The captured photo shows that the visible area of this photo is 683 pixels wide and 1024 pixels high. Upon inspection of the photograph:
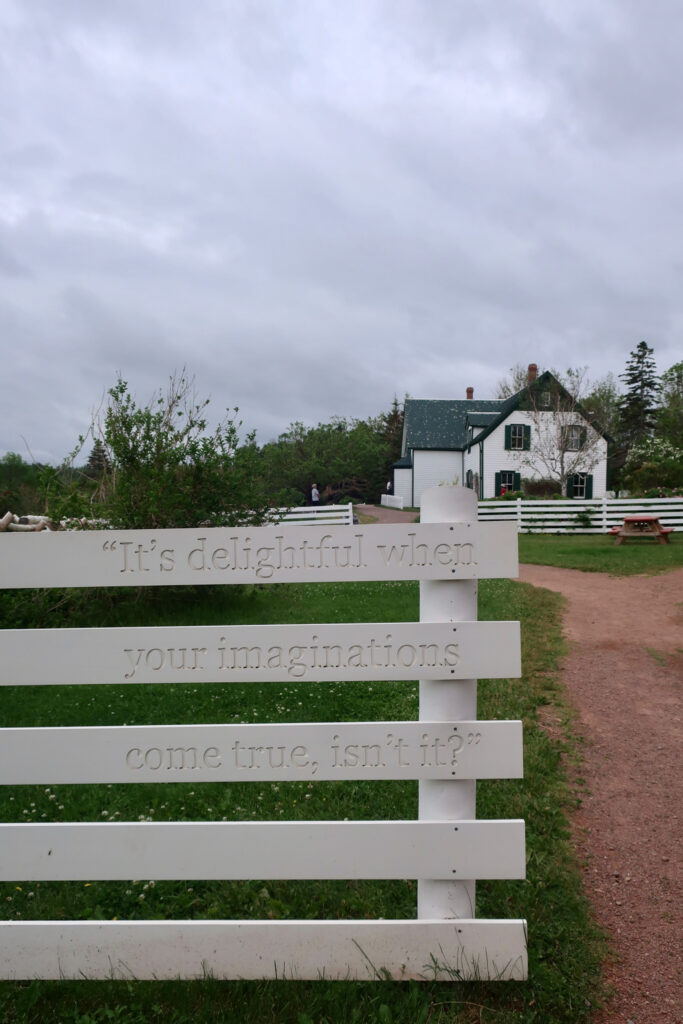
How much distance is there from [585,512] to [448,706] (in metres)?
20.5

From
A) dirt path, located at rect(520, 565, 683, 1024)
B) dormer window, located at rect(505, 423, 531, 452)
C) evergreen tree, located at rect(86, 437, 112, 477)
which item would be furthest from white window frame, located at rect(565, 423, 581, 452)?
evergreen tree, located at rect(86, 437, 112, 477)

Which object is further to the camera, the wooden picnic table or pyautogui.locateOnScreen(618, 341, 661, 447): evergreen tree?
pyautogui.locateOnScreen(618, 341, 661, 447): evergreen tree

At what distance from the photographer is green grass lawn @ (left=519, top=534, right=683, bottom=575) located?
13.0 m

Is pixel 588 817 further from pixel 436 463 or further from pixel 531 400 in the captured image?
pixel 436 463

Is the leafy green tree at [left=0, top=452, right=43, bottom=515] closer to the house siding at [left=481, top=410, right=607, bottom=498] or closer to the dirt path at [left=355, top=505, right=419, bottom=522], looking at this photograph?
the dirt path at [left=355, top=505, right=419, bottom=522]

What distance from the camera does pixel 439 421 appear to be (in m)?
45.1

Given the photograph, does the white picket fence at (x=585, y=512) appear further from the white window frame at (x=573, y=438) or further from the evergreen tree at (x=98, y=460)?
the evergreen tree at (x=98, y=460)

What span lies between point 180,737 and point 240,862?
46cm

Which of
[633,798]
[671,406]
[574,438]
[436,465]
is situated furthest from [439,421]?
A: [633,798]

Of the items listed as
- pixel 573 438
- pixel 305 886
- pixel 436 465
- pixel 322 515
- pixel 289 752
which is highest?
pixel 573 438

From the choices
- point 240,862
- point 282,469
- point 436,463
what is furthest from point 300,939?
point 282,469

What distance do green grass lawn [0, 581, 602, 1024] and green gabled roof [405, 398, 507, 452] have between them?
119 feet

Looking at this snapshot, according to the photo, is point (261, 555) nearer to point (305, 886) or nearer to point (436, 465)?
point (305, 886)

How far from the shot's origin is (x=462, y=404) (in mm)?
46812
